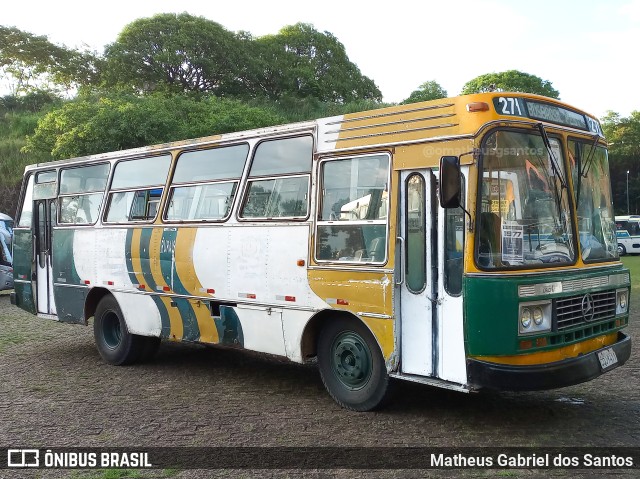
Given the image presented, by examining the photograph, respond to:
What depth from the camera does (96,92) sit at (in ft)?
126

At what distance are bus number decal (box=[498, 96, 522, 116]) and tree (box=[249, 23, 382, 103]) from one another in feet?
141

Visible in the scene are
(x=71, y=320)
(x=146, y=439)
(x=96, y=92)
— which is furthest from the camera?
(x=96, y=92)

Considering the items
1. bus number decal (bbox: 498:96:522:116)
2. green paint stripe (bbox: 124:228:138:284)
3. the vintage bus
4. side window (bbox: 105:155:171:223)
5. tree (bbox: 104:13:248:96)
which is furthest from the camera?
tree (bbox: 104:13:248:96)

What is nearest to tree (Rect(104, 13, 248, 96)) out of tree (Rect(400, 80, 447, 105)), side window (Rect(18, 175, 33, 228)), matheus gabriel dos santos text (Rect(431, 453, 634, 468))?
tree (Rect(400, 80, 447, 105))

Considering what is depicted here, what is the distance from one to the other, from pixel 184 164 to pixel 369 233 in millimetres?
3127

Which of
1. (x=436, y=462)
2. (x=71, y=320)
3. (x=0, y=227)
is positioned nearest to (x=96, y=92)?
(x=0, y=227)

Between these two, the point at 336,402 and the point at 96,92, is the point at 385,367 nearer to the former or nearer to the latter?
the point at 336,402

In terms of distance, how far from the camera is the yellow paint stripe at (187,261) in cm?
759

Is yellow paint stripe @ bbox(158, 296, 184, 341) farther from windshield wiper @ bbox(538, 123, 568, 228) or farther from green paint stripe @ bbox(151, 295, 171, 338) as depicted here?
windshield wiper @ bbox(538, 123, 568, 228)

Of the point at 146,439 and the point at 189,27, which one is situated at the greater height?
the point at 189,27

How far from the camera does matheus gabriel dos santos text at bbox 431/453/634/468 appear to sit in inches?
187

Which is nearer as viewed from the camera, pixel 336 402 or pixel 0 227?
pixel 336 402

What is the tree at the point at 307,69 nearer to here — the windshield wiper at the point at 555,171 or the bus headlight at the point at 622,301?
the bus headlight at the point at 622,301

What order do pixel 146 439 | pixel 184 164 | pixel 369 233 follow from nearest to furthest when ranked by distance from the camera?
pixel 146 439
pixel 369 233
pixel 184 164
